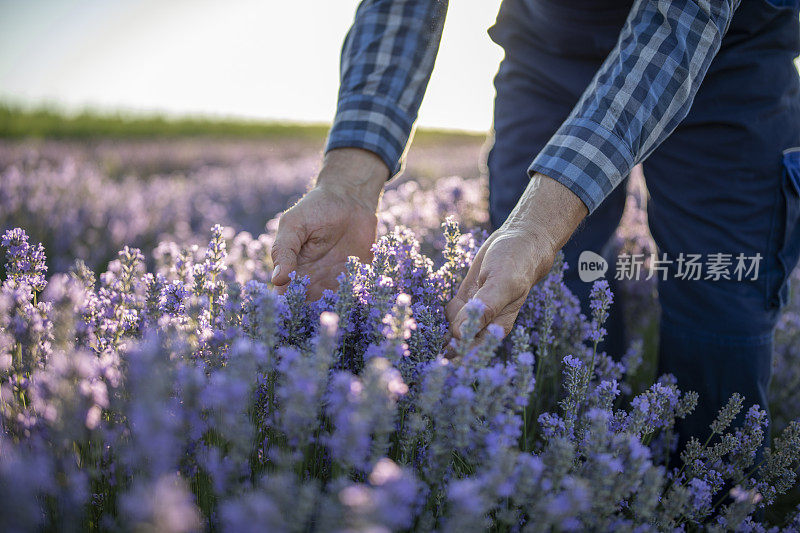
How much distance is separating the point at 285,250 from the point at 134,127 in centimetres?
1646

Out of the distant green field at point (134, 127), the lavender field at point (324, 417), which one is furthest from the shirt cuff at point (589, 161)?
the distant green field at point (134, 127)

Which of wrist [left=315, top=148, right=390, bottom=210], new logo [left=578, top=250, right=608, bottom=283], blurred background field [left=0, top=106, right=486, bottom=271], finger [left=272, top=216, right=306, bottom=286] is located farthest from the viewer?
blurred background field [left=0, top=106, right=486, bottom=271]

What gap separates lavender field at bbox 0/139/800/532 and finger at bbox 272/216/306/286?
0.22 meters

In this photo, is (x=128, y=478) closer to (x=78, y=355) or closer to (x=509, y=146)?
(x=78, y=355)

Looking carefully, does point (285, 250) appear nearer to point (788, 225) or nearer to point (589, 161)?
point (589, 161)

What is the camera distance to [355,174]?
2348 mm

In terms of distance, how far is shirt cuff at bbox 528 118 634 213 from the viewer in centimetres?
169

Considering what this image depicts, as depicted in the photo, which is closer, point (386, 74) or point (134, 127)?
point (386, 74)

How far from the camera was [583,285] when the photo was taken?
2.55 metres

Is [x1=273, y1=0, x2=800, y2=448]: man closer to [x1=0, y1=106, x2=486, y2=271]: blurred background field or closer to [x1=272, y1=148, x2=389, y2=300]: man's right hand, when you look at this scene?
[x1=272, y1=148, x2=389, y2=300]: man's right hand

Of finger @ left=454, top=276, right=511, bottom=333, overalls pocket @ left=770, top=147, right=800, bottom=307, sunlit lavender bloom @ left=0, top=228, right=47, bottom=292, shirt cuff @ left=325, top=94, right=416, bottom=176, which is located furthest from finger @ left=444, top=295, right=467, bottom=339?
overalls pocket @ left=770, top=147, right=800, bottom=307

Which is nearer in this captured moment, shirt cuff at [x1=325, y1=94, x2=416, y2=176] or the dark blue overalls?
the dark blue overalls

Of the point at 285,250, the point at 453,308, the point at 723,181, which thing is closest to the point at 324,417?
the point at 453,308

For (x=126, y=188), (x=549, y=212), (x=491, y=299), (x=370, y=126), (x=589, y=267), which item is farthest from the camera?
(x=126, y=188)
